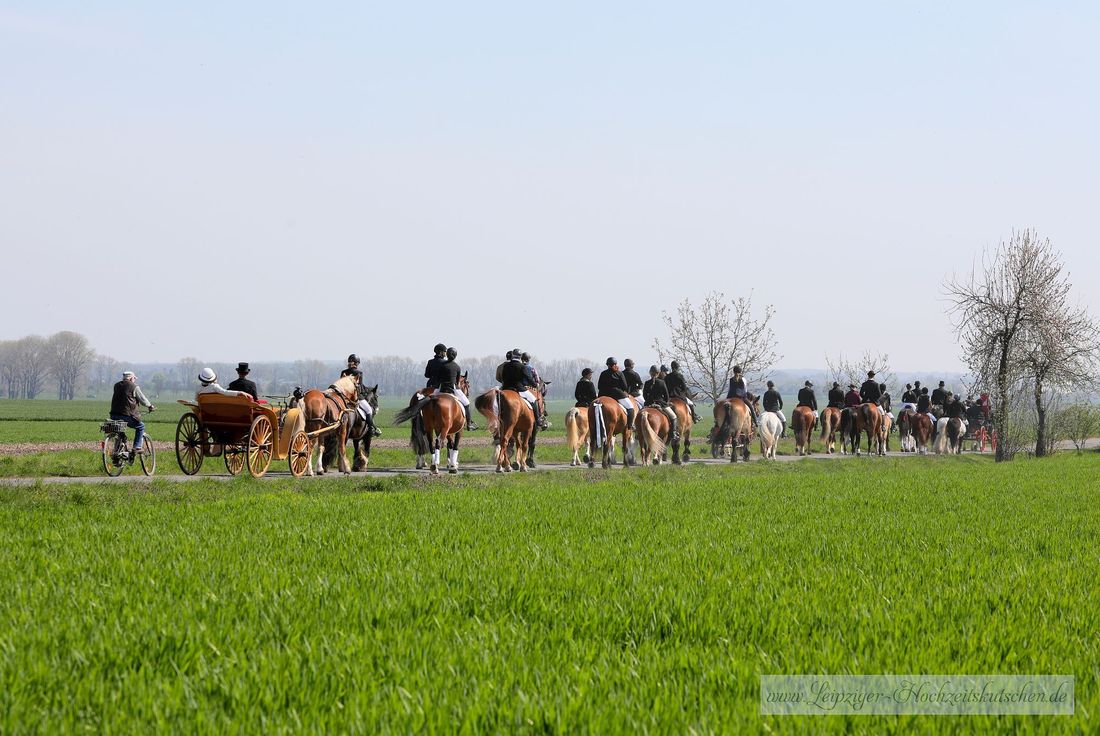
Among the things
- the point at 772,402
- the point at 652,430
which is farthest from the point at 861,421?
the point at 652,430

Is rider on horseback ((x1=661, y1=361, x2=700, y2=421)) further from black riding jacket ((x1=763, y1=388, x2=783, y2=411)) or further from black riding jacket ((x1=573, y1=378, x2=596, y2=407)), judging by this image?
black riding jacket ((x1=763, y1=388, x2=783, y2=411))

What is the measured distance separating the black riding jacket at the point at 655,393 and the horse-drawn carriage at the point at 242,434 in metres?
9.12

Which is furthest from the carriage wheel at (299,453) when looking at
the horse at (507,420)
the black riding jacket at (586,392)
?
the black riding jacket at (586,392)

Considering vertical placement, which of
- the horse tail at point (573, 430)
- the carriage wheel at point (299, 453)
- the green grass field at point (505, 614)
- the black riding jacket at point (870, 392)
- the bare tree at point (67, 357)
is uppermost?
the bare tree at point (67, 357)

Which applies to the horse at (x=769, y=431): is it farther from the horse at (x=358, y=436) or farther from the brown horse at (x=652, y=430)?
the horse at (x=358, y=436)

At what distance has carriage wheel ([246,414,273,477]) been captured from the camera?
17.5 meters

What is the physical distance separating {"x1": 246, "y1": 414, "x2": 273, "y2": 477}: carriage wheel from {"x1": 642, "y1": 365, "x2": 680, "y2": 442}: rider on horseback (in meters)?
10.1

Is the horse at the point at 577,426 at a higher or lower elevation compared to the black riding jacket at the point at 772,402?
lower

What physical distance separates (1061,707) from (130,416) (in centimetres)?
1629

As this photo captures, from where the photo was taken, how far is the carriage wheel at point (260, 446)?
17500 millimetres

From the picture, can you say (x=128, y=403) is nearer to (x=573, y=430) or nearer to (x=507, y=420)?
(x=507, y=420)

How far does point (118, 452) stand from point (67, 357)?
160 metres

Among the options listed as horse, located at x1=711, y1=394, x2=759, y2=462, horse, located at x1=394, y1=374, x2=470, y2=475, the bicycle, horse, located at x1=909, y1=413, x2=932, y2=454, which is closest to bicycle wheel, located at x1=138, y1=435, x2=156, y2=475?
the bicycle

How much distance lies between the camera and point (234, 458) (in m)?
18.9
